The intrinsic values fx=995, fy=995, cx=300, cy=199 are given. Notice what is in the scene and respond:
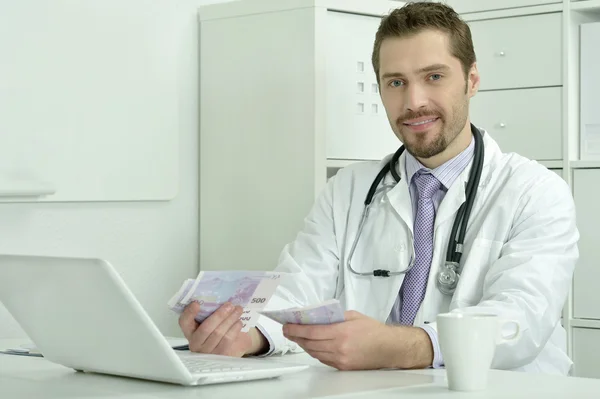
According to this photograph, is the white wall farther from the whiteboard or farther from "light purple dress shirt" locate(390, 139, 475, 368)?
"light purple dress shirt" locate(390, 139, 475, 368)

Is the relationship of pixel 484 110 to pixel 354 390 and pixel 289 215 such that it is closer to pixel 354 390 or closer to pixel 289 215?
pixel 289 215

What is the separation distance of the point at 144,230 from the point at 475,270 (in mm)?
1009

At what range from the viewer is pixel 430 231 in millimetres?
2018

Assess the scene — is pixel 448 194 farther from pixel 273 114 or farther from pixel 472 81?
pixel 273 114

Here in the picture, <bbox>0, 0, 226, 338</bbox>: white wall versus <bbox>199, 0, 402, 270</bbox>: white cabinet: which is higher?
<bbox>199, 0, 402, 270</bbox>: white cabinet

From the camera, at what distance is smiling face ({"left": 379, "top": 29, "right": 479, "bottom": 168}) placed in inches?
81.4

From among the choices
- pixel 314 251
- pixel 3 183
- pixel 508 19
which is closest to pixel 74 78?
pixel 3 183

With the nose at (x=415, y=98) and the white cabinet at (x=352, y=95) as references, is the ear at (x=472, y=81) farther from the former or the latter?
the white cabinet at (x=352, y=95)

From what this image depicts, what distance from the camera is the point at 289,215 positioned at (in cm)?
257

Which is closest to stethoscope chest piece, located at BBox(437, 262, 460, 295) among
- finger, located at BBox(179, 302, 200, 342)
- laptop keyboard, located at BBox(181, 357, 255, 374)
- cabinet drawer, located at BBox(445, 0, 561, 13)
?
finger, located at BBox(179, 302, 200, 342)

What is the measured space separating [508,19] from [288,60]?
0.71 m

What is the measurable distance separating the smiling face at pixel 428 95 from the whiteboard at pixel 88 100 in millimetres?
721

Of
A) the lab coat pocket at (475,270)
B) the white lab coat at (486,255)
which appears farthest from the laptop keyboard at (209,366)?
the lab coat pocket at (475,270)

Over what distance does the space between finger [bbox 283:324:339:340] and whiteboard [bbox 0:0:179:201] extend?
94 centimetres
